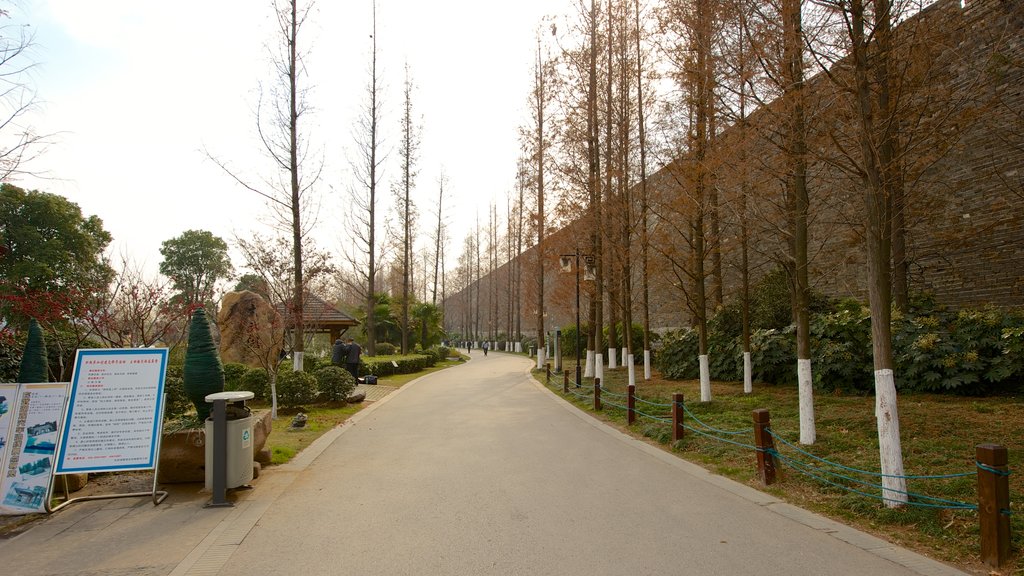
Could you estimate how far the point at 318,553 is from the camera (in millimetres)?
4574

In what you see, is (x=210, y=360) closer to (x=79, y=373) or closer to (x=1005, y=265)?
(x=79, y=373)

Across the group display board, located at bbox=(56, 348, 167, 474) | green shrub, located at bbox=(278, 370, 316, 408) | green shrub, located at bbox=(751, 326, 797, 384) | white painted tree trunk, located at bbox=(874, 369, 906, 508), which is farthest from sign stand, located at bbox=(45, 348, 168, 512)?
green shrub, located at bbox=(751, 326, 797, 384)

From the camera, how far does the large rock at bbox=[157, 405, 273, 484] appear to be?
6.65 meters

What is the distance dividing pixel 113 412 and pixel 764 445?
7.03 m

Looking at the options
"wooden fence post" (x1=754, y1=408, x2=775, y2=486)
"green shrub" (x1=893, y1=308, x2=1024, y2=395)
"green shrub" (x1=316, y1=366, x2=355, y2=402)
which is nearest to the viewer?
"wooden fence post" (x1=754, y1=408, x2=775, y2=486)

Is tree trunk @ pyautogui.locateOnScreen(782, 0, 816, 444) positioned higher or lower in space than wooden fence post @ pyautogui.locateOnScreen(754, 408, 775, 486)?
higher

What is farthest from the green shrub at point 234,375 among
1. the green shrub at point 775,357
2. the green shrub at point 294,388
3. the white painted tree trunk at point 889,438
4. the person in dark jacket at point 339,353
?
the white painted tree trunk at point 889,438

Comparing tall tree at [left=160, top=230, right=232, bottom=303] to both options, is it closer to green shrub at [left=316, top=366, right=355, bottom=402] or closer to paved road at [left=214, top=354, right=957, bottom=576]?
green shrub at [left=316, top=366, right=355, bottom=402]

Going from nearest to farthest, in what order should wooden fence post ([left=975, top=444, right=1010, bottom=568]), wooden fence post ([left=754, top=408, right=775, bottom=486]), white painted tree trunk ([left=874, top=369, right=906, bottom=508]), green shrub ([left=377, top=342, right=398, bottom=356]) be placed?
wooden fence post ([left=975, top=444, right=1010, bottom=568]) < white painted tree trunk ([left=874, top=369, right=906, bottom=508]) < wooden fence post ([left=754, top=408, right=775, bottom=486]) < green shrub ([left=377, top=342, right=398, bottom=356])

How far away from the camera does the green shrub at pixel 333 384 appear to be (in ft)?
46.4

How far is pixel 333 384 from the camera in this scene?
1416 cm

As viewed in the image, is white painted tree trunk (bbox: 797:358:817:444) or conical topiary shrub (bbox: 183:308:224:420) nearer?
conical topiary shrub (bbox: 183:308:224:420)

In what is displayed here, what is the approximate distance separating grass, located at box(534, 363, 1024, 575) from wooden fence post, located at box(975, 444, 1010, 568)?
0.32 feet

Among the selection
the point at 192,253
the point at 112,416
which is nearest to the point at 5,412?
the point at 112,416
